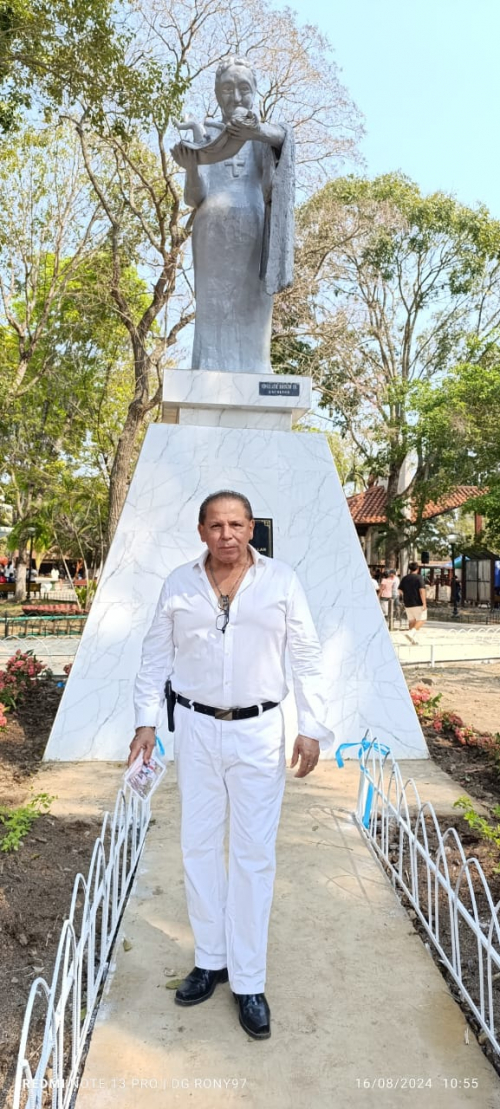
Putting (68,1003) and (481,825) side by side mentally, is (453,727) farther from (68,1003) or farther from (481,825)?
(68,1003)

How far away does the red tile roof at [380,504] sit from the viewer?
2765 centimetres

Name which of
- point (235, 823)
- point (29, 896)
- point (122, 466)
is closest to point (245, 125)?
point (235, 823)

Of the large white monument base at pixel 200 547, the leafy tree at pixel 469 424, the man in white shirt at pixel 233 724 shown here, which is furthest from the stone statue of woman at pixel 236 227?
the leafy tree at pixel 469 424

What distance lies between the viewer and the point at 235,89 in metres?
5.62

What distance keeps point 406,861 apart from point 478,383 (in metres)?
15.5

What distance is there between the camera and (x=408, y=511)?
1109 inches

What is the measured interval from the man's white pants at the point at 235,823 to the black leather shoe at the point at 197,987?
10cm

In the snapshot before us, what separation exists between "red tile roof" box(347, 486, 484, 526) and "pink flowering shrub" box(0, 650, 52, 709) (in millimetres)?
20504

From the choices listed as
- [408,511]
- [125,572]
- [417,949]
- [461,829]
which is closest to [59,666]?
[125,572]

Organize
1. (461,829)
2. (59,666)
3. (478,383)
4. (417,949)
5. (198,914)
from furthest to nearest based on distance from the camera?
1. (478,383)
2. (59,666)
3. (461,829)
4. (417,949)
5. (198,914)

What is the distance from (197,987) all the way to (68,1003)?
1.40 feet

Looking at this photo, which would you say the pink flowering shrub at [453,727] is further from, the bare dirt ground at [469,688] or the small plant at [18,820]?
the small plant at [18,820]

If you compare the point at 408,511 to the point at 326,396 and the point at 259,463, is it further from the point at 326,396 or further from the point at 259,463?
the point at 259,463

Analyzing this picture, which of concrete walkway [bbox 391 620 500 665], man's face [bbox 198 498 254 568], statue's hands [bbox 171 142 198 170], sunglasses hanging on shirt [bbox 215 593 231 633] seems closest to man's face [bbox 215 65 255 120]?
statue's hands [bbox 171 142 198 170]
